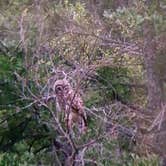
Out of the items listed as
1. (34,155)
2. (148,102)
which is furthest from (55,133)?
(148,102)

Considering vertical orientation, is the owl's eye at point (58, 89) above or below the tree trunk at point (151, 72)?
above

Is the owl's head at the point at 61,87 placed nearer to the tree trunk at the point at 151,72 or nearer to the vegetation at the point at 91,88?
the vegetation at the point at 91,88

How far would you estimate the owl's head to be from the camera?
13.2 ft

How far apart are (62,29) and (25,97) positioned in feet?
6.04

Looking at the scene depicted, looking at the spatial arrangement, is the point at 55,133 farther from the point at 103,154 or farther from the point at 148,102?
the point at 148,102

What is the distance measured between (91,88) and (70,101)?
996 millimetres

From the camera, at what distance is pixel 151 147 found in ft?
15.7

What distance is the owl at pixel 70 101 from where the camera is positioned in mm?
3949

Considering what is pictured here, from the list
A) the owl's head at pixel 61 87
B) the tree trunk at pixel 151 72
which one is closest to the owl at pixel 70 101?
the owl's head at pixel 61 87

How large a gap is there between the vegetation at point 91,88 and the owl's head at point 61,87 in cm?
8

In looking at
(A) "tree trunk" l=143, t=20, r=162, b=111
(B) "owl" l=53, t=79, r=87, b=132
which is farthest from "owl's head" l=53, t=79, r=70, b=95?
(A) "tree trunk" l=143, t=20, r=162, b=111

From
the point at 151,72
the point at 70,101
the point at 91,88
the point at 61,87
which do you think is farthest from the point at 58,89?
the point at 151,72

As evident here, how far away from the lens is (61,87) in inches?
158

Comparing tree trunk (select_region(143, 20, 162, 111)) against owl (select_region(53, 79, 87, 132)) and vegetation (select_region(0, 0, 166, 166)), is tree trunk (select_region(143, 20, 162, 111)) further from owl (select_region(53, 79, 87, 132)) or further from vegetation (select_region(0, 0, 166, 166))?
owl (select_region(53, 79, 87, 132))
